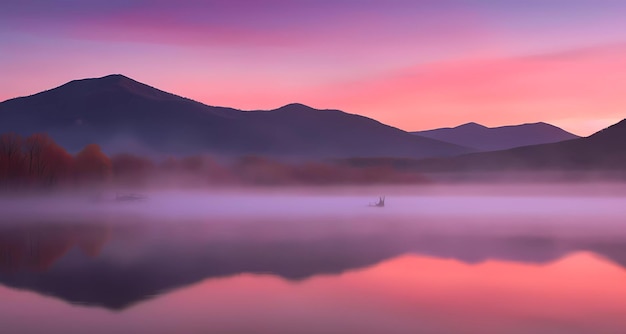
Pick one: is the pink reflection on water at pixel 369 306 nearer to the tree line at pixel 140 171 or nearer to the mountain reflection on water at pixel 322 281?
the mountain reflection on water at pixel 322 281

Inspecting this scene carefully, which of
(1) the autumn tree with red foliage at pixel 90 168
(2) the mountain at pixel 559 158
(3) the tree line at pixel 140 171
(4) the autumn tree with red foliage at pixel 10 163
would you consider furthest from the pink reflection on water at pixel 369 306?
(2) the mountain at pixel 559 158

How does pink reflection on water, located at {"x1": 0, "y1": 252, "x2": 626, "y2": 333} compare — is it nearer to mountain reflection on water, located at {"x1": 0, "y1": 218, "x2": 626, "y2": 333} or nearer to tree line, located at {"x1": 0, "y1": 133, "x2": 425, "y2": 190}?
mountain reflection on water, located at {"x1": 0, "y1": 218, "x2": 626, "y2": 333}

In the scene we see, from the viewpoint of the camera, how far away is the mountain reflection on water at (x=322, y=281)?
11211mm

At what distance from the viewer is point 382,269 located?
16984 millimetres

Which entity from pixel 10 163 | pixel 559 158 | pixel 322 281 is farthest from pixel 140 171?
pixel 322 281

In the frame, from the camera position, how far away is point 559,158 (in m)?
136

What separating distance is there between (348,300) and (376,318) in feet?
4.85

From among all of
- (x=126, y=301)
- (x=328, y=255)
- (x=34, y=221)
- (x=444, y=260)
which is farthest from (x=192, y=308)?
(x=34, y=221)

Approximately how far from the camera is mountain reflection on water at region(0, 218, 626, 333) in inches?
441

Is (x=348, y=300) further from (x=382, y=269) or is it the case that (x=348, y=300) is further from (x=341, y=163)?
(x=341, y=163)

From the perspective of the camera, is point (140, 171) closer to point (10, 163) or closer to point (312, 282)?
point (10, 163)

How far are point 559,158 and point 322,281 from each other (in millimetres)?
132894

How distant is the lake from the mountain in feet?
378

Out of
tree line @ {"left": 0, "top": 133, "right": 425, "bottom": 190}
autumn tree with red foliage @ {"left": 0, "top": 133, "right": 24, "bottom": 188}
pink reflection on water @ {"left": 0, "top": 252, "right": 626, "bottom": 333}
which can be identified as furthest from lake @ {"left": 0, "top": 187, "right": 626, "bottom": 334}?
tree line @ {"left": 0, "top": 133, "right": 425, "bottom": 190}
